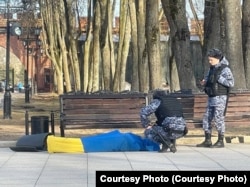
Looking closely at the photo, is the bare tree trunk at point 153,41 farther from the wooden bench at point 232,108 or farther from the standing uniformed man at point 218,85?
the standing uniformed man at point 218,85

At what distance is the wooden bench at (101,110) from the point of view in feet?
61.5

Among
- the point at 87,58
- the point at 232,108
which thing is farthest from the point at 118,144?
the point at 87,58

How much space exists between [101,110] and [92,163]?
6115mm

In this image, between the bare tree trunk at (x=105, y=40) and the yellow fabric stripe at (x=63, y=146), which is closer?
the yellow fabric stripe at (x=63, y=146)

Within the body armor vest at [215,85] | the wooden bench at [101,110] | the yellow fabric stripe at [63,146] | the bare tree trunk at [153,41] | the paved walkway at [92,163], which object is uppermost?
the bare tree trunk at [153,41]

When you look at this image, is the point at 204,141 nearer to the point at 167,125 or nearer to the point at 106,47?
the point at 167,125

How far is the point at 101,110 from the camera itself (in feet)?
62.1

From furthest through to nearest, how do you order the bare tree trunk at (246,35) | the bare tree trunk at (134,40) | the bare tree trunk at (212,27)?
the bare tree trunk at (134,40) < the bare tree trunk at (212,27) < the bare tree trunk at (246,35)

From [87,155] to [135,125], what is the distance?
4.81 meters

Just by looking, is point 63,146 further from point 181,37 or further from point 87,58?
point 87,58

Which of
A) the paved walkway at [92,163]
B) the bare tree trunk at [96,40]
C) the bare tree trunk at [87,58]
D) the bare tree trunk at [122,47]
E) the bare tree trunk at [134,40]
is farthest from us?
the bare tree trunk at [87,58]

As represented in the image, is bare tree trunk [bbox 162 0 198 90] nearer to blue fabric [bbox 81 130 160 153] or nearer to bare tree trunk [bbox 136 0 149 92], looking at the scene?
bare tree trunk [bbox 136 0 149 92]

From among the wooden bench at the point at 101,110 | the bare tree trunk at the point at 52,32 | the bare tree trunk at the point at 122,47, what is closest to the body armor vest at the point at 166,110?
the wooden bench at the point at 101,110

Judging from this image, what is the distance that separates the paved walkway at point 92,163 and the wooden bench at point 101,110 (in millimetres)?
3679
